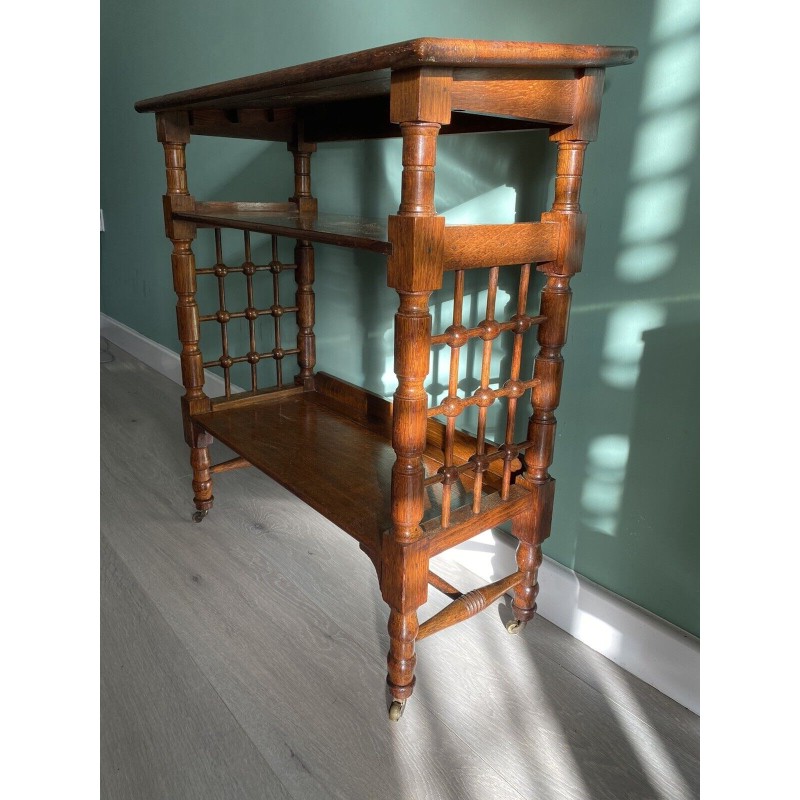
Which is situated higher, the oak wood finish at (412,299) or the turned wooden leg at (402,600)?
the oak wood finish at (412,299)

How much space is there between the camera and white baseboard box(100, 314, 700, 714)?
1353mm

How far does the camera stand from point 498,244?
113 cm

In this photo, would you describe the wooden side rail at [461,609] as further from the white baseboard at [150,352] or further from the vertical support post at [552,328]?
the white baseboard at [150,352]

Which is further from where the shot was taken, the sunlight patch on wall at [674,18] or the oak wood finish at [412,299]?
the sunlight patch on wall at [674,18]

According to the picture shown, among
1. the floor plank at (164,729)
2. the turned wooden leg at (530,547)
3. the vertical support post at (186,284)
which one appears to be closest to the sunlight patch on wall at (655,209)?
the turned wooden leg at (530,547)

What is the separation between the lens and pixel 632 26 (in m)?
1.22

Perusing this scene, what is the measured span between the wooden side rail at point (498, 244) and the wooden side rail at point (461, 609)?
68cm

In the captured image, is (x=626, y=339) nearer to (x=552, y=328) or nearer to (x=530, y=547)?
(x=552, y=328)

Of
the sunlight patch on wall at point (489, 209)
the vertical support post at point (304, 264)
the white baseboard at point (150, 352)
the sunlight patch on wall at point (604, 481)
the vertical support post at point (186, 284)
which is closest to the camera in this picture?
the sunlight patch on wall at point (604, 481)

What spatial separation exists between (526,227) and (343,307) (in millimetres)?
1062

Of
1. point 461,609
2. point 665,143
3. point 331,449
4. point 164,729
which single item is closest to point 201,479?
point 331,449

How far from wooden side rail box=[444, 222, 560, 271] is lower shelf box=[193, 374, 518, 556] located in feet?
1.63

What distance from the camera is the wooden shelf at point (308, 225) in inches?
45.6
